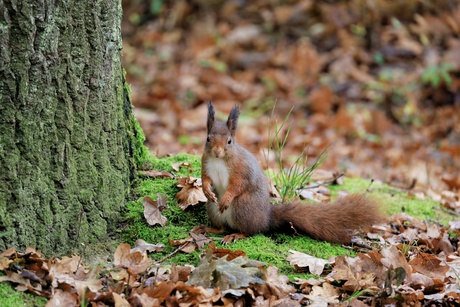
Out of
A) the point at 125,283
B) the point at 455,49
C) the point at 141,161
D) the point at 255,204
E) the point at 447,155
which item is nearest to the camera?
the point at 125,283

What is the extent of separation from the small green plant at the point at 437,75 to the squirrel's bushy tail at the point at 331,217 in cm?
563

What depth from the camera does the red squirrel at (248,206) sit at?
3479 mm

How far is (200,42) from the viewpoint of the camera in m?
10.3

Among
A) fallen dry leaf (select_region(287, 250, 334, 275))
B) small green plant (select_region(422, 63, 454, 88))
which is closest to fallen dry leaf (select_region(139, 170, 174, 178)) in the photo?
fallen dry leaf (select_region(287, 250, 334, 275))

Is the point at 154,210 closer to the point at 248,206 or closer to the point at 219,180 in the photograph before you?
the point at 219,180

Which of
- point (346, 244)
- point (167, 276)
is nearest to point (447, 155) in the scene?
point (346, 244)

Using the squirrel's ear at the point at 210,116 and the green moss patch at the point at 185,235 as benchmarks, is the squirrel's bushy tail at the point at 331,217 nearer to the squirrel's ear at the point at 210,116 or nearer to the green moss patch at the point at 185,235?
the green moss patch at the point at 185,235

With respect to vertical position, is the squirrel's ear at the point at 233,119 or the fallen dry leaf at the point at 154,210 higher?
the squirrel's ear at the point at 233,119

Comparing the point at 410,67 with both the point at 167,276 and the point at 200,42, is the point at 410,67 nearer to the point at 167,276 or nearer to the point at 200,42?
the point at 200,42

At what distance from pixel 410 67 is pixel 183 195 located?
22.1 feet

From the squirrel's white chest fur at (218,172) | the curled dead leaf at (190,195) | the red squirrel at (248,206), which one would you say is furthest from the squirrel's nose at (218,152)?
the curled dead leaf at (190,195)

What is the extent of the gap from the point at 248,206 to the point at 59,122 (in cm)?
119

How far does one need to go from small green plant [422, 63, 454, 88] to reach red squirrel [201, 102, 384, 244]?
223 inches

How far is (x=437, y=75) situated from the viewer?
8766 mm
